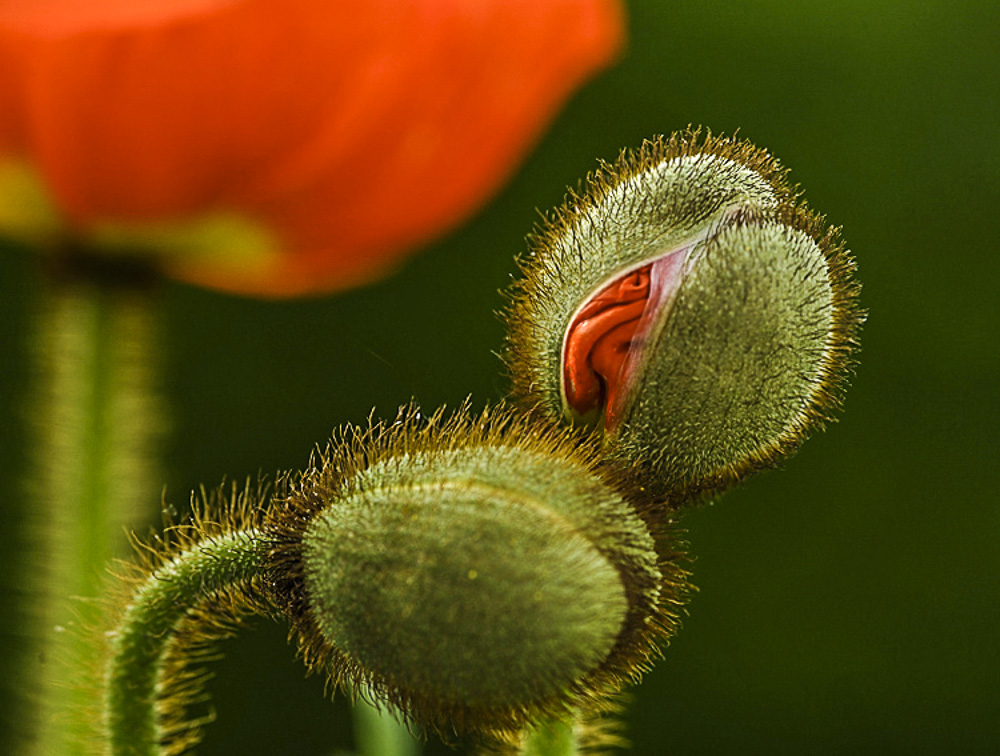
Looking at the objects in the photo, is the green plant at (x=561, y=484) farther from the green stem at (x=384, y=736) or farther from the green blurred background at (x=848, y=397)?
the green stem at (x=384, y=736)

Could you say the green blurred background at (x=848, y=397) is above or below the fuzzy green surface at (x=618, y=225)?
below

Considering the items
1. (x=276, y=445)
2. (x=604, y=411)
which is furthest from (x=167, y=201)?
(x=276, y=445)

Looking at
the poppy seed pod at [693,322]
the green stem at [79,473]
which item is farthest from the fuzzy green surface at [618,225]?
the green stem at [79,473]

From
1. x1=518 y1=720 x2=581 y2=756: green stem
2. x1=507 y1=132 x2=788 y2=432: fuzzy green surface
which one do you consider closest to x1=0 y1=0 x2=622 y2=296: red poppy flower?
x1=507 y1=132 x2=788 y2=432: fuzzy green surface

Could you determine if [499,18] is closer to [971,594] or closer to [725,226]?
[725,226]

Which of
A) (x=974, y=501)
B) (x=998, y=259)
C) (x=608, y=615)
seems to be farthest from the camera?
(x=974, y=501)
